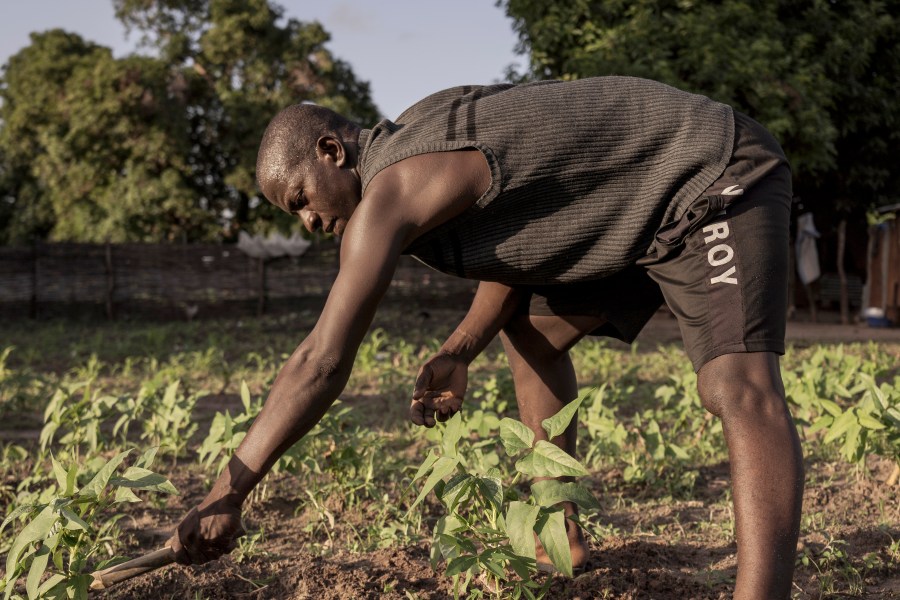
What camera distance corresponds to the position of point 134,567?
80.1 inches

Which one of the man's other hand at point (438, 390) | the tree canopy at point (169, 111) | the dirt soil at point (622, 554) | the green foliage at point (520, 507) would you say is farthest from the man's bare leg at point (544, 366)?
the tree canopy at point (169, 111)

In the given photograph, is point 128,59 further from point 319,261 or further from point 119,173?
point 319,261

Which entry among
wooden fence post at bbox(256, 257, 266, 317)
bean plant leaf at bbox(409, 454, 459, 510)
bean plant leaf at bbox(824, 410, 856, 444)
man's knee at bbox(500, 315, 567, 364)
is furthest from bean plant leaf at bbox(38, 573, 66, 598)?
wooden fence post at bbox(256, 257, 266, 317)

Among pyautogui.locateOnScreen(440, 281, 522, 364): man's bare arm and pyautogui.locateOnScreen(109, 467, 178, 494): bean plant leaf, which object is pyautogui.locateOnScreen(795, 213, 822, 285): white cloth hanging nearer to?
pyautogui.locateOnScreen(440, 281, 522, 364): man's bare arm

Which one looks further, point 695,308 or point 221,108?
point 221,108

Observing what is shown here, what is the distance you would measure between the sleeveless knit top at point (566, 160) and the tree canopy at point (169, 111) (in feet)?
51.6

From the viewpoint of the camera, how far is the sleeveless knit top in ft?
6.48

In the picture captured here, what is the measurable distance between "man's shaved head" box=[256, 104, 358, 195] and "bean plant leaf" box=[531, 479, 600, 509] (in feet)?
2.90

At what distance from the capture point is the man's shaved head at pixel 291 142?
2.09 metres

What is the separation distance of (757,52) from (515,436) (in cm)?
854

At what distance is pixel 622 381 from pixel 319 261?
362 inches

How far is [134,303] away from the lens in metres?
13.9

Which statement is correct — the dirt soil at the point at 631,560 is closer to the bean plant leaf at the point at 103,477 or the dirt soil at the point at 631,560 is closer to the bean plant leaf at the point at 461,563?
the bean plant leaf at the point at 461,563

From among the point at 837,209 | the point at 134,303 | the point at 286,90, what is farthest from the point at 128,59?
the point at 837,209
